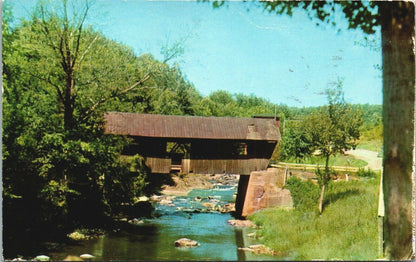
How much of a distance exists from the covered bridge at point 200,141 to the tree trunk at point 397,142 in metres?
9.40

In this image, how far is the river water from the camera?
865cm

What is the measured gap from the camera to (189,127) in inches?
528

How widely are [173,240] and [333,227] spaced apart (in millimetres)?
4844

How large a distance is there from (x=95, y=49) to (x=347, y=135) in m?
7.99

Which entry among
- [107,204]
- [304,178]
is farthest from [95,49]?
[304,178]

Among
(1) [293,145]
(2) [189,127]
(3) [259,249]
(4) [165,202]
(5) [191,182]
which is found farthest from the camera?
(5) [191,182]

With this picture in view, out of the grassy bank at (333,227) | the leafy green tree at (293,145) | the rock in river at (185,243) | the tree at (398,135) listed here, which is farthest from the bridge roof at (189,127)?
the tree at (398,135)

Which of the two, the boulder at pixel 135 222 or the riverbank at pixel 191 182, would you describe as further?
the riverbank at pixel 191 182

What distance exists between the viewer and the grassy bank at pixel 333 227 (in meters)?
6.25

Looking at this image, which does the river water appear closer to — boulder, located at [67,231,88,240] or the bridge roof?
boulder, located at [67,231,88,240]

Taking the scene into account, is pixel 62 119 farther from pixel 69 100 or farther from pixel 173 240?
pixel 173 240

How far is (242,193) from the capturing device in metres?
16.0

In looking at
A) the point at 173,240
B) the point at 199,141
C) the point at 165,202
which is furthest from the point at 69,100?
the point at 165,202

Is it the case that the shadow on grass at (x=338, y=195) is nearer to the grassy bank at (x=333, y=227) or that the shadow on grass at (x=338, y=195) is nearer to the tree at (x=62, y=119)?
the grassy bank at (x=333, y=227)
